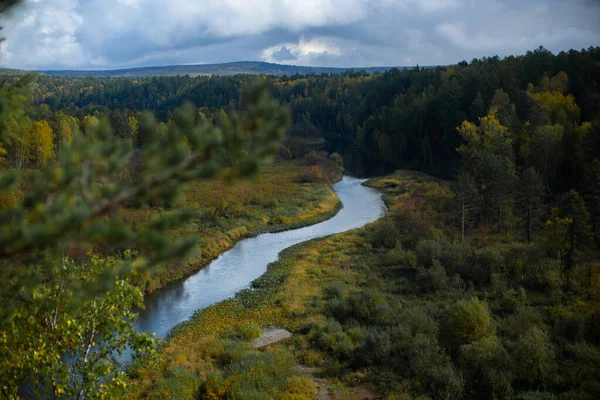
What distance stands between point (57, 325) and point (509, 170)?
1319 inches

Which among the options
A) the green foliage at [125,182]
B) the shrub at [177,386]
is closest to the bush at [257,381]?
the shrub at [177,386]

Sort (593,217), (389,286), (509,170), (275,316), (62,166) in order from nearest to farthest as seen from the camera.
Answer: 1. (62,166)
2. (275,316)
3. (389,286)
4. (593,217)
5. (509,170)

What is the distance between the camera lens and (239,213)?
146ft

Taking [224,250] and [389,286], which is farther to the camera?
[224,250]

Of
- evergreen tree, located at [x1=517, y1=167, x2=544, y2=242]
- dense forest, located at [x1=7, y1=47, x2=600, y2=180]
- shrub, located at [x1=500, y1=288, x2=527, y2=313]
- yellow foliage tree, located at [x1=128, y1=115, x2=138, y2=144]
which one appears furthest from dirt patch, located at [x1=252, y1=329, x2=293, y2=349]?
yellow foliage tree, located at [x1=128, y1=115, x2=138, y2=144]

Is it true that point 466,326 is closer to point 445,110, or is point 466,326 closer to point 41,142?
point 41,142

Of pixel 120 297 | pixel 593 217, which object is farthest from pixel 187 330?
pixel 593 217

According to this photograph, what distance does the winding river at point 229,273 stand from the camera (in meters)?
24.2

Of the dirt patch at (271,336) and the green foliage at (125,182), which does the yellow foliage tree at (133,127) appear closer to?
the dirt patch at (271,336)

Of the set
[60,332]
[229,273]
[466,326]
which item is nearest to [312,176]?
[229,273]

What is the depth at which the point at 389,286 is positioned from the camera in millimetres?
25969

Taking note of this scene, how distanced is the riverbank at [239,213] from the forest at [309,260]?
0.89ft

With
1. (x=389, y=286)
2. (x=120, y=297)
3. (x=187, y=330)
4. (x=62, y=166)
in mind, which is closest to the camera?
(x=62, y=166)

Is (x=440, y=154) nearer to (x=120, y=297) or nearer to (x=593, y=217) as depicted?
(x=593, y=217)
